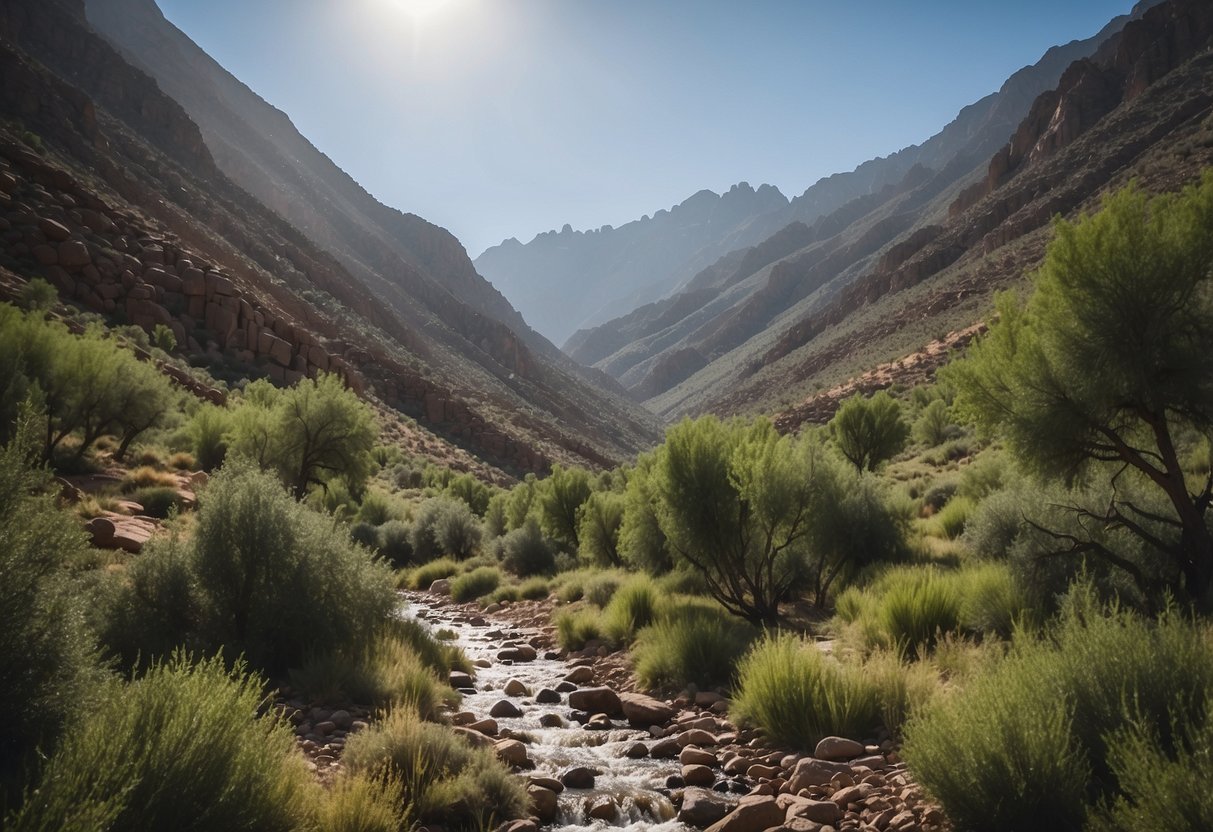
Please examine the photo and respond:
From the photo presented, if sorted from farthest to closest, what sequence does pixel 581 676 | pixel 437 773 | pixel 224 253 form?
pixel 224 253
pixel 581 676
pixel 437 773

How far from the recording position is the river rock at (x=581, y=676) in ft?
31.6

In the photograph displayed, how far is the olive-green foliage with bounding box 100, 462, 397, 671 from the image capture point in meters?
7.23

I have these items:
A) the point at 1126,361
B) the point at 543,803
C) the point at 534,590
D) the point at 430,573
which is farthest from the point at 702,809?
the point at 430,573

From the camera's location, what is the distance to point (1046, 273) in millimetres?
8547

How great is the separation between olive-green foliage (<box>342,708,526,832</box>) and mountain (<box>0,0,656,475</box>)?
113 ft

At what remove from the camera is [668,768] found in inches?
248

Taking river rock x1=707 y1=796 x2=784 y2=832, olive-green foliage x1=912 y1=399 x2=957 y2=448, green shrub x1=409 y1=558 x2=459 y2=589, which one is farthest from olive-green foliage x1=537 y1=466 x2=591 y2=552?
olive-green foliage x1=912 y1=399 x2=957 y2=448

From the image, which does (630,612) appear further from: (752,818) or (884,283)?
(884,283)

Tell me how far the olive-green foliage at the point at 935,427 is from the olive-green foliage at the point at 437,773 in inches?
1244

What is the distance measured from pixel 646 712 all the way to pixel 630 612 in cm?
370

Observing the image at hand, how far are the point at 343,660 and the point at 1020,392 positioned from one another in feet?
28.6

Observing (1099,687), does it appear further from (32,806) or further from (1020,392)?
(32,806)

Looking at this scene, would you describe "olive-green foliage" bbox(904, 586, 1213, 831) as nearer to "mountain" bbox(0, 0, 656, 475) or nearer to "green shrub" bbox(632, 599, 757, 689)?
"green shrub" bbox(632, 599, 757, 689)

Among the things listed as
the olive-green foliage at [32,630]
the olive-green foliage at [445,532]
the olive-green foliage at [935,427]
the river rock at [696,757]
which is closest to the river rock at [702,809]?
the river rock at [696,757]
